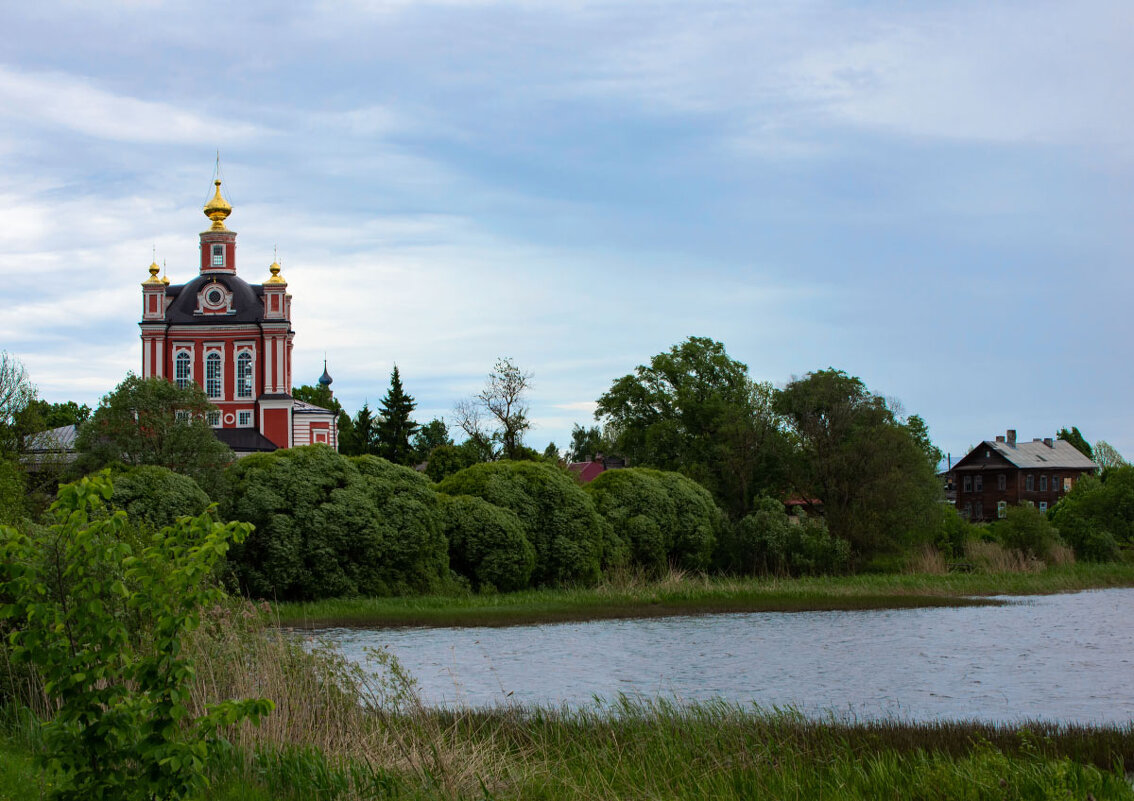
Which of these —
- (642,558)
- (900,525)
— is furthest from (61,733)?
(900,525)

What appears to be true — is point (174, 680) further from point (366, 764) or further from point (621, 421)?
point (621, 421)

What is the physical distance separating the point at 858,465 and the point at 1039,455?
4970cm

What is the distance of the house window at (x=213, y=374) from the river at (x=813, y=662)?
181ft

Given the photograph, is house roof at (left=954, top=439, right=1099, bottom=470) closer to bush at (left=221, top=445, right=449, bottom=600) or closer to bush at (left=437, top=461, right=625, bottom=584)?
bush at (left=437, top=461, right=625, bottom=584)

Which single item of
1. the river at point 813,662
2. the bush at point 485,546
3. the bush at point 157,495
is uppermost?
the bush at point 157,495

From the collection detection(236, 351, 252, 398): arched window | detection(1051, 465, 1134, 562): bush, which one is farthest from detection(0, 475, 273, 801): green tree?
detection(236, 351, 252, 398): arched window

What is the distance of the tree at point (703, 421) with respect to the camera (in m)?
50.7

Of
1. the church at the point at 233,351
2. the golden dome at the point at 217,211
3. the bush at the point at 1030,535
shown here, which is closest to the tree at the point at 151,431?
the bush at the point at 1030,535

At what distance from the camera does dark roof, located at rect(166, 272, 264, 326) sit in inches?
3007

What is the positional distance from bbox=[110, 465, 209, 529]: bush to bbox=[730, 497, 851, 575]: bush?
20.7 meters

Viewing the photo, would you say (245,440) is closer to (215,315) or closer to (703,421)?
(215,315)

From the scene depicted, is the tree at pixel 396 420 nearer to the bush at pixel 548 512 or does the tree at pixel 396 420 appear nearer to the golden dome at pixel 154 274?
the golden dome at pixel 154 274

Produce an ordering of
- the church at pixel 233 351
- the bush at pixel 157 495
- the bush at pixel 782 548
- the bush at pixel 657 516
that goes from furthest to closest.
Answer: the church at pixel 233 351, the bush at pixel 782 548, the bush at pixel 657 516, the bush at pixel 157 495

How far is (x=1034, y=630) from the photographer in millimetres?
24156
